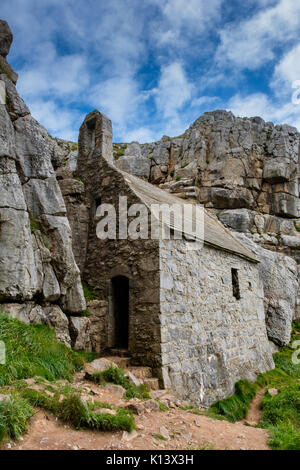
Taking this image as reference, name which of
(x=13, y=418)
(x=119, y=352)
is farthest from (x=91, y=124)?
(x=13, y=418)

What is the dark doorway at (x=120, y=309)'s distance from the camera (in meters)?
9.80

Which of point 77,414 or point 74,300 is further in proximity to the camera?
point 74,300

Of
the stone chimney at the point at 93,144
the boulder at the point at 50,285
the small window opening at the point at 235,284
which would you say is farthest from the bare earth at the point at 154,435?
the stone chimney at the point at 93,144

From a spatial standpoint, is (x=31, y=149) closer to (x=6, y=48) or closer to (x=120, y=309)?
(x=6, y=48)

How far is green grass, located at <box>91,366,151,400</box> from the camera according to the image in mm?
6152

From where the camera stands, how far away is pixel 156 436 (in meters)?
4.33

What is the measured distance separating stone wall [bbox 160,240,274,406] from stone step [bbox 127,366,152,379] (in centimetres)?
39

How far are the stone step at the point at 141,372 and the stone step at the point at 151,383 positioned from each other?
18 cm

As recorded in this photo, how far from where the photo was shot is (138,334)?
8.05 metres

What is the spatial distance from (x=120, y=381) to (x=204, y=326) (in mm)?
3627

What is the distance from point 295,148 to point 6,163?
76.3 ft

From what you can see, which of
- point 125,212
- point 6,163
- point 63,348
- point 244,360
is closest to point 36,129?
point 6,163

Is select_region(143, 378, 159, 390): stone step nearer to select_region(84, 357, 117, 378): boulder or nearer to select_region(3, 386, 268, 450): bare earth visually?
select_region(84, 357, 117, 378): boulder

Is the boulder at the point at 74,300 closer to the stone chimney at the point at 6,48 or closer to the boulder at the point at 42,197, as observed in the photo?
the boulder at the point at 42,197
